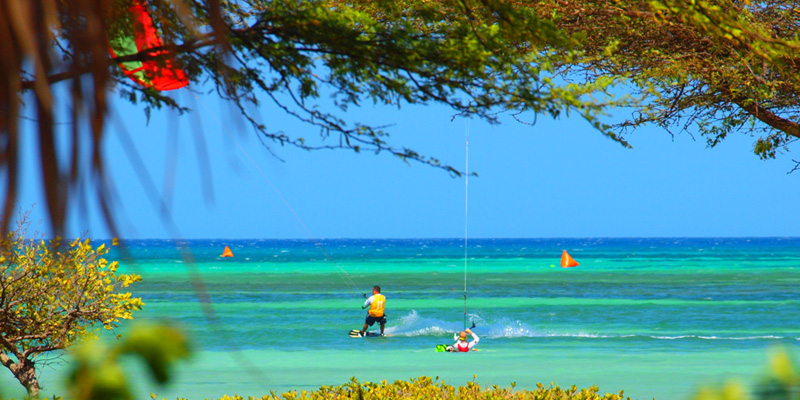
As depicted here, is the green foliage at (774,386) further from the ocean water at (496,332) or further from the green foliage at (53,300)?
the green foliage at (53,300)

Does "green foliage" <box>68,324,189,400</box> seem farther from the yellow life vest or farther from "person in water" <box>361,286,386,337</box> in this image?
the yellow life vest

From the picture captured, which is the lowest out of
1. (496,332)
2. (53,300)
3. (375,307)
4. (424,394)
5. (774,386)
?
(496,332)

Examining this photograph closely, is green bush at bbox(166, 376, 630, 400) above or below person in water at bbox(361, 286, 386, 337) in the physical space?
above

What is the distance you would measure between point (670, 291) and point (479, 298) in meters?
10.1

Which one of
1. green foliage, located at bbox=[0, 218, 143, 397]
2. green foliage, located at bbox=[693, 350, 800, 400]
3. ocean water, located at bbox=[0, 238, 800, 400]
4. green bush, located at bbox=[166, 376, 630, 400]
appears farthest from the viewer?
ocean water, located at bbox=[0, 238, 800, 400]

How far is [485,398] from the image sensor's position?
7.97 m

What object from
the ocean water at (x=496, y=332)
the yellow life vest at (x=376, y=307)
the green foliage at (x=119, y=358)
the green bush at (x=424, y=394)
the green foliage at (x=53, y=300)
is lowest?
the ocean water at (x=496, y=332)

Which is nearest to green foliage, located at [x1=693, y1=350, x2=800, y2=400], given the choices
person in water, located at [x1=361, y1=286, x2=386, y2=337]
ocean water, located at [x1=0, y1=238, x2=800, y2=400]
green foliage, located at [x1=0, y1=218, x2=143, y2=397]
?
ocean water, located at [x1=0, y1=238, x2=800, y2=400]

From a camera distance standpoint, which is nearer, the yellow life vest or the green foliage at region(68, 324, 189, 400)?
the green foliage at region(68, 324, 189, 400)

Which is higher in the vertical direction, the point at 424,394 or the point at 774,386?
the point at 774,386

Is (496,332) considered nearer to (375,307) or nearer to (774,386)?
(375,307)

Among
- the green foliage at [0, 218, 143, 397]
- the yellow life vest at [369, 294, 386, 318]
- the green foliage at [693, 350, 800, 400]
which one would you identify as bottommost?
the yellow life vest at [369, 294, 386, 318]

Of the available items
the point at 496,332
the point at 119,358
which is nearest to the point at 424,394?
the point at 119,358

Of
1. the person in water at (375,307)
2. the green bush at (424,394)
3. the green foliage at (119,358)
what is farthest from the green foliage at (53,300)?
the person in water at (375,307)
